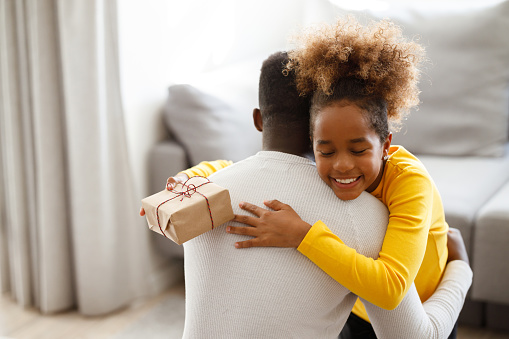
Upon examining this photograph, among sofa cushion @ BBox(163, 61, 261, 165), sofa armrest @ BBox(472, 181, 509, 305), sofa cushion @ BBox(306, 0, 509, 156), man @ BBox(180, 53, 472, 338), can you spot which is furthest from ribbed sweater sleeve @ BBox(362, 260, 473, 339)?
sofa cushion @ BBox(306, 0, 509, 156)

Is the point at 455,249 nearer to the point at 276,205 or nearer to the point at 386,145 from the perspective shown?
the point at 386,145

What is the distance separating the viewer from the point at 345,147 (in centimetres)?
99

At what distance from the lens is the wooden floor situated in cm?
193

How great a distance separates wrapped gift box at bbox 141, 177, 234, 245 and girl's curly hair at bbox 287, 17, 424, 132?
261mm

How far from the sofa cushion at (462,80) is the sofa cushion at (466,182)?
0.07 metres

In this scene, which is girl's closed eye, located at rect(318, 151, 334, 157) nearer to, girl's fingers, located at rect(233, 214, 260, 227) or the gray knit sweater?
the gray knit sweater

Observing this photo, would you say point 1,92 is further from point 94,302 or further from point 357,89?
point 357,89

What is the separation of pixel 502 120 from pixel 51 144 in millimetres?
1839

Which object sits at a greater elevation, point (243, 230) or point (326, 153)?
point (326, 153)

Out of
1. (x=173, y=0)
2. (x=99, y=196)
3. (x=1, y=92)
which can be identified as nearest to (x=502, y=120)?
(x=173, y=0)

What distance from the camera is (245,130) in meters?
2.15

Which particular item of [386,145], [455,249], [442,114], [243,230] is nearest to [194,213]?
[243,230]

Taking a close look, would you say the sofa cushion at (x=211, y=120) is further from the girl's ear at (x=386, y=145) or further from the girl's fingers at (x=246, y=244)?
the girl's fingers at (x=246, y=244)

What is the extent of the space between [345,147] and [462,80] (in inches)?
59.1
